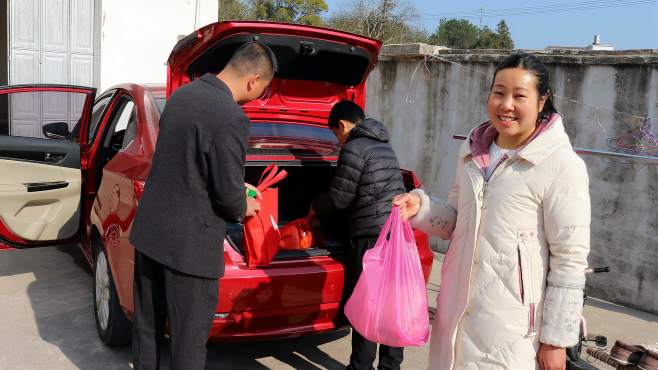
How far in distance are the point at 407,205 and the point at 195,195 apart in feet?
2.73

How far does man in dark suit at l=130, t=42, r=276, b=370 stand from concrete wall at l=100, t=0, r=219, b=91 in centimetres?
686

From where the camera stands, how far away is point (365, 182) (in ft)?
11.0

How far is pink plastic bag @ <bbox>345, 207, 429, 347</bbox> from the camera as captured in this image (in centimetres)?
243

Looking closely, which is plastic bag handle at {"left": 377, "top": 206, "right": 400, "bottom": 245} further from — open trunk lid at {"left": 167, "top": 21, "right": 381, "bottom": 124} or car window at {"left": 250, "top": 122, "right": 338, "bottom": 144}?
car window at {"left": 250, "top": 122, "right": 338, "bottom": 144}

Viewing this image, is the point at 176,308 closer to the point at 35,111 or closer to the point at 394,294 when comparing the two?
the point at 394,294

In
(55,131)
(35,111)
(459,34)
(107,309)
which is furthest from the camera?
(459,34)

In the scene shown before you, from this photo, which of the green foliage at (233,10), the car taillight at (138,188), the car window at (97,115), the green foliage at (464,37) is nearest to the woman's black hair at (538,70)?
the car taillight at (138,188)

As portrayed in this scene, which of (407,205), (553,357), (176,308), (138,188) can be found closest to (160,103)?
(138,188)

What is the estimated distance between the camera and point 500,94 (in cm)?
204

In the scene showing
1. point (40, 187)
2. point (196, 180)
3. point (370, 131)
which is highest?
point (370, 131)

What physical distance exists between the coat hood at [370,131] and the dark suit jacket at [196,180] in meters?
1.04

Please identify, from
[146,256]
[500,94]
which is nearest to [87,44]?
[146,256]

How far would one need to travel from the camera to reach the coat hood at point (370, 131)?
3.39 m

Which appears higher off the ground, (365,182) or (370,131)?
(370,131)
